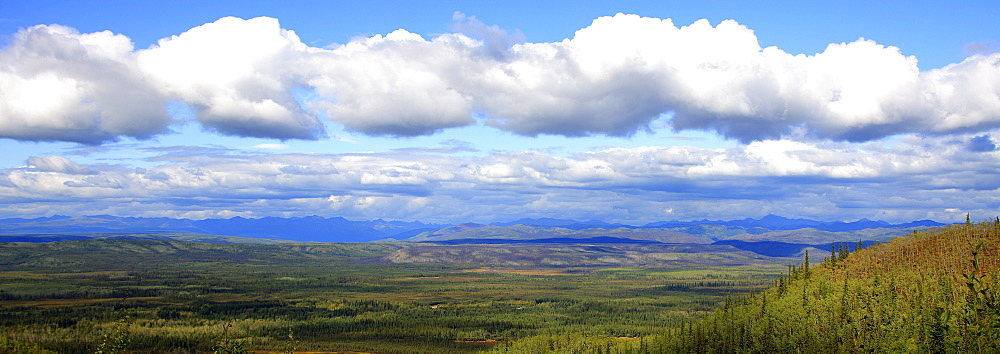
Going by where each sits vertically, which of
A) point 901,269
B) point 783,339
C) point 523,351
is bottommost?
point 523,351

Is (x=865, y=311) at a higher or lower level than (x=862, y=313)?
higher

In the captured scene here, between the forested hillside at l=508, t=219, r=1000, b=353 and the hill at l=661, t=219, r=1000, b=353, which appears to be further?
the hill at l=661, t=219, r=1000, b=353

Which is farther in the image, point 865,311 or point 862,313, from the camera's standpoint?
point 865,311

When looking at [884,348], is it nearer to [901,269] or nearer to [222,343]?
[901,269]

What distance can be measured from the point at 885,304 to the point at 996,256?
44.0 m

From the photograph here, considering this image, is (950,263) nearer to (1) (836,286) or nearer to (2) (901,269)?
(2) (901,269)

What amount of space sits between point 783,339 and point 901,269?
6636cm

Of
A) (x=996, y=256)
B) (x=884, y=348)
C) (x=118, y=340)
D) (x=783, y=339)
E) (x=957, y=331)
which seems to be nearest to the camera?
(x=118, y=340)

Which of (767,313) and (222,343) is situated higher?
(222,343)

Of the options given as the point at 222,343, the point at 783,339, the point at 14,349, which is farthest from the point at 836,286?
the point at 14,349

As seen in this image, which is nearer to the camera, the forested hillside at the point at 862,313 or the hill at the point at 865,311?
the forested hillside at the point at 862,313

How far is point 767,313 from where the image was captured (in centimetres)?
17288

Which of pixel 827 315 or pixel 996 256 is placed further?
pixel 996 256

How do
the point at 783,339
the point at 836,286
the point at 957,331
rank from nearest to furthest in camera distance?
the point at 957,331 < the point at 783,339 < the point at 836,286
